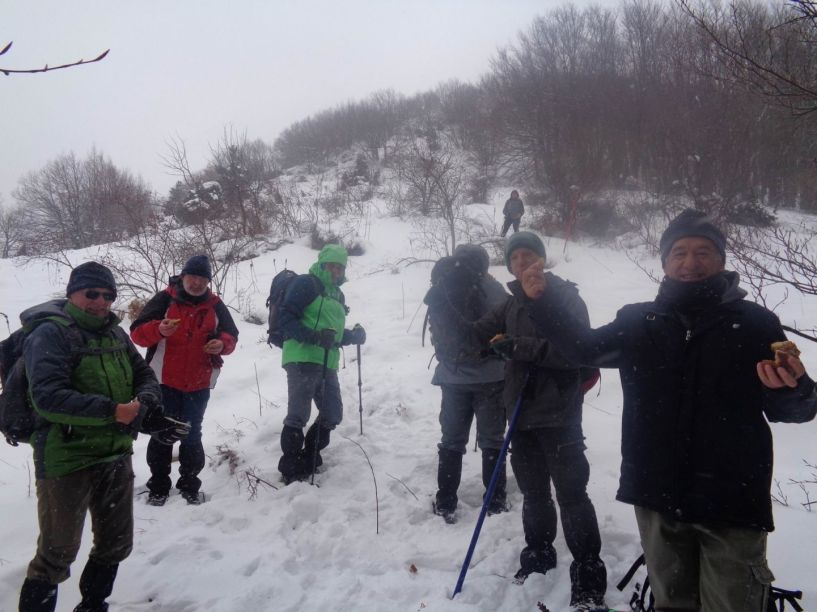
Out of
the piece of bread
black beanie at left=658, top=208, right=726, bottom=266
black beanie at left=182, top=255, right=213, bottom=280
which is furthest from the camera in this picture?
black beanie at left=182, top=255, right=213, bottom=280

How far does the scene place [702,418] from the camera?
5.85 feet

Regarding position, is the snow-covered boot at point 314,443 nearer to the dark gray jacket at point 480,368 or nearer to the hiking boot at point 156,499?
the hiking boot at point 156,499

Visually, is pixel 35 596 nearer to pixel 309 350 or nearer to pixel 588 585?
pixel 309 350

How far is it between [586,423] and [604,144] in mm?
17794

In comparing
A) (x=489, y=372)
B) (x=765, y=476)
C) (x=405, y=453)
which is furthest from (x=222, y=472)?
(x=765, y=476)

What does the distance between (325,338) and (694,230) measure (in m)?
2.79

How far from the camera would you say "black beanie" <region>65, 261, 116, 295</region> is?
7.97ft

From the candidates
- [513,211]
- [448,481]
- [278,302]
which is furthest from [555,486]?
[513,211]

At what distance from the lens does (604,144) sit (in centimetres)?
→ 1947

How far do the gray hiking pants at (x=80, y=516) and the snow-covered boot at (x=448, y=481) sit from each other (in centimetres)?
196

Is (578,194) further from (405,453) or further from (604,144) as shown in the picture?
(405,453)

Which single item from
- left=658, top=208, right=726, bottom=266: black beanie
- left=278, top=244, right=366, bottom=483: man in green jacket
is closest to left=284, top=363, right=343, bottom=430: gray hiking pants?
left=278, top=244, right=366, bottom=483: man in green jacket

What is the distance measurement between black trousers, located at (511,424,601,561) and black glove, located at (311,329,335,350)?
1817mm

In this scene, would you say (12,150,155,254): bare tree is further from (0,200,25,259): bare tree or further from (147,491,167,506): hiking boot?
(147,491,167,506): hiking boot
